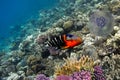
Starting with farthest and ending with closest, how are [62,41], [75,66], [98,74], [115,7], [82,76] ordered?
[115,7] < [75,66] < [98,74] < [82,76] < [62,41]

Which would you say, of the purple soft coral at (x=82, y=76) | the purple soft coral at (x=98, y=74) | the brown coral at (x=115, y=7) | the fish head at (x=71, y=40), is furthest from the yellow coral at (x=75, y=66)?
the brown coral at (x=115, y=7)

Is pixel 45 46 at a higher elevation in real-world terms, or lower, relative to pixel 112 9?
lower

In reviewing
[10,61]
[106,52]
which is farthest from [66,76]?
[10,61]

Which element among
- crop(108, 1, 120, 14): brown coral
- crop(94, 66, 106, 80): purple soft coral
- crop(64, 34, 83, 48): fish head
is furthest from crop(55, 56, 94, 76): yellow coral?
crop(108, 1, 120, 14): brown coral

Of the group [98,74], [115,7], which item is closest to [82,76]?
[98,74]

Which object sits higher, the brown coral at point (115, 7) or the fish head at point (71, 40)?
the brown coral at point (115, 7)

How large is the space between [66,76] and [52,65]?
3132 millimetres

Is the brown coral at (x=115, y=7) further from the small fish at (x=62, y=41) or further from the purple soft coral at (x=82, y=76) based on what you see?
the small fish at (x=62, y=41)

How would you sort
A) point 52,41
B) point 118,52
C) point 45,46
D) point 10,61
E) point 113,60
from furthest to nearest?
point 10,61
point 45,46
point 118,52
point 113,60
point 52,41

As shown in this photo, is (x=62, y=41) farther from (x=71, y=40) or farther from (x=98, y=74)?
(x=98, y=74)

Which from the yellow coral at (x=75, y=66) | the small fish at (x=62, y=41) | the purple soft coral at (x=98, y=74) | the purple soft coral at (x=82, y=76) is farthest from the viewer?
the yellow coral at (x=75, y=66)

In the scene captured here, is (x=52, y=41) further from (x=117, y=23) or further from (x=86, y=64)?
(x=117, y=23)

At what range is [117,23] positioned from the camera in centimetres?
783

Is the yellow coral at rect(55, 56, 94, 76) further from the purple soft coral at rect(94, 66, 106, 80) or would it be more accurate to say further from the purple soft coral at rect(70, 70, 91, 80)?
the purple soft coral at rect(70, 70, 91, 80)
